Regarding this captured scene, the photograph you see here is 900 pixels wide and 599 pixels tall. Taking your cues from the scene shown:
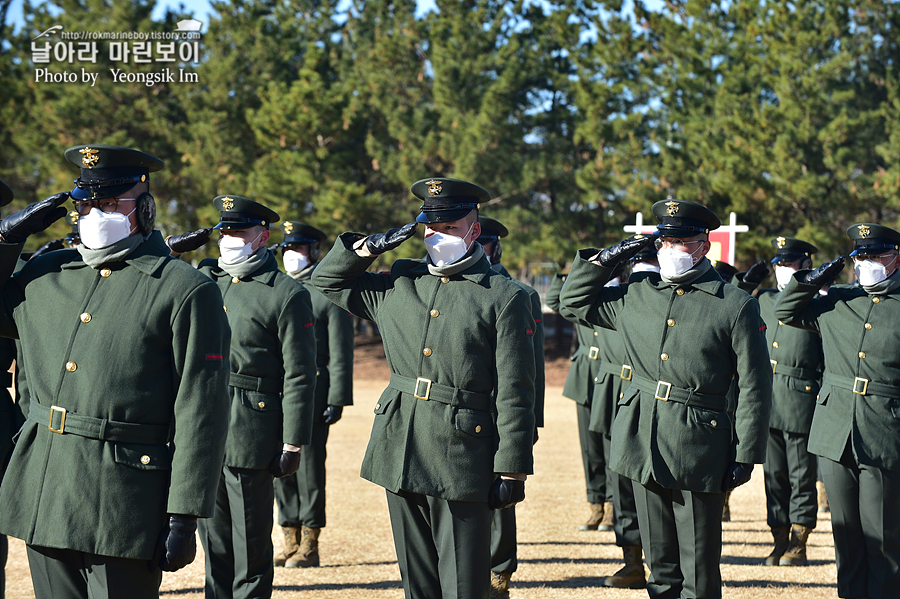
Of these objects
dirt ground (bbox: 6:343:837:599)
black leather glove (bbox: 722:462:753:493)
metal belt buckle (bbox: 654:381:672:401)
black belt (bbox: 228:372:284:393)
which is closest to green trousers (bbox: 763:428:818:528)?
dirt ground (bbox: 6:343:837:599)

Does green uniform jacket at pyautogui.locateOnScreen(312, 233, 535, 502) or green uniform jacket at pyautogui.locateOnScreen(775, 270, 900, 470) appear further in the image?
green uniform jacket at pyautogui.locateOnScreen(775, 270, 900, 470)

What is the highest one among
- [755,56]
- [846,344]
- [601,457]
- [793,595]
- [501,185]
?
[755,56]

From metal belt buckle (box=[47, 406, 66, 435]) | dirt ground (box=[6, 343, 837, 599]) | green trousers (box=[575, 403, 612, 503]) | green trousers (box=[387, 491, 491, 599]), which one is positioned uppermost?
metal belt buckle (box=[47, 406, 66, 435])

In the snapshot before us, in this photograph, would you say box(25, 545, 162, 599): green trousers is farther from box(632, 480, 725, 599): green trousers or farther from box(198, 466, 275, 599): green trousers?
box(632, 480, 725, 599): green trousers

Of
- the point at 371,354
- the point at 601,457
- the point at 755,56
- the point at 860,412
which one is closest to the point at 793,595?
the point at 860,412

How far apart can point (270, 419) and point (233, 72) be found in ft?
74.0

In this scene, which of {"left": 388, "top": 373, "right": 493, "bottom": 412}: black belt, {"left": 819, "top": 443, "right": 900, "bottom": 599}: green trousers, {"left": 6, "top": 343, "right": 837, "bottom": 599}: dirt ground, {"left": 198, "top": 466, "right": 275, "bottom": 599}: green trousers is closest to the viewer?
{"left": 388, "top": 373, "right": 493, "bottom": 412}: black belt

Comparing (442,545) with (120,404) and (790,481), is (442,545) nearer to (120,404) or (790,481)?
(120,404)

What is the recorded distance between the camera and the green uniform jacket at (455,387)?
4.04 metres

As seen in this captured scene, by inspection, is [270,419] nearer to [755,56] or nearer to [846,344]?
[846,344]

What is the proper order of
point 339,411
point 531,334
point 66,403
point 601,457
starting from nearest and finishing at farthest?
point 66,403 → point 531,334 → point 339,411 → point 601,457

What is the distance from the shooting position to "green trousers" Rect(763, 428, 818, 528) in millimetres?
7293

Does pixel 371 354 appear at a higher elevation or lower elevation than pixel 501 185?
lower

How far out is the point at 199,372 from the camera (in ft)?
10.2
